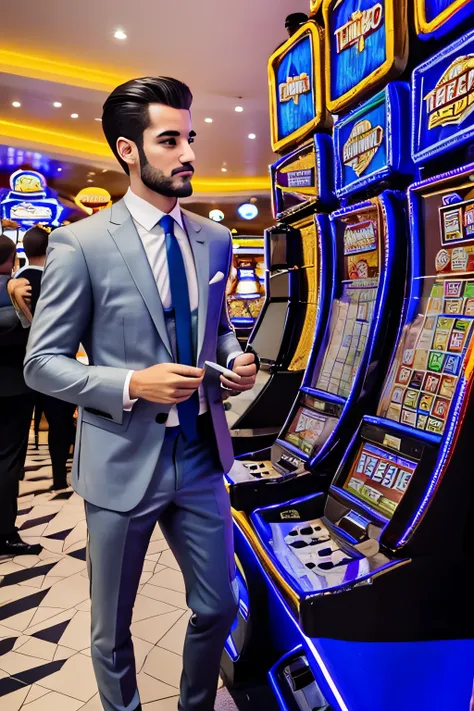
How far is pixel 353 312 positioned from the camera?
2193mm

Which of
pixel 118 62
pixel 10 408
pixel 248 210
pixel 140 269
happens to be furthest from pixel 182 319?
pixel 248 210

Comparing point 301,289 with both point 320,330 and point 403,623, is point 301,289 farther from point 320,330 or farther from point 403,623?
point 403,623

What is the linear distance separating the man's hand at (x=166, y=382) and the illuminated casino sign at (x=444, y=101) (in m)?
0.96

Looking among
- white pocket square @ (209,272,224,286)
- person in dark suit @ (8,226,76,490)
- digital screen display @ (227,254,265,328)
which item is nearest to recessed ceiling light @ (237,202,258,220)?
digital screen display @ (227,254,265,328)

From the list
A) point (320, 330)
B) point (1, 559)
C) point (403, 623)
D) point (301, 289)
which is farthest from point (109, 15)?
point (403, 623)

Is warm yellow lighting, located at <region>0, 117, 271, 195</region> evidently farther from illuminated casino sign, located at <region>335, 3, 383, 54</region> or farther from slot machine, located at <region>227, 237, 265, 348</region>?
illuminated casino sign, located at <region>335, 3, 383, 54</region>

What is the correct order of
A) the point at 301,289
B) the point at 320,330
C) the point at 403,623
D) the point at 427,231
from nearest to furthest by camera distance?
the point at 403,623
the point at 427,231
the point at 320,330
the point at 301,289

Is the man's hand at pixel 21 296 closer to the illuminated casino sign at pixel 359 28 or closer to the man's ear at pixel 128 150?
the man's ear at pixel 128 150

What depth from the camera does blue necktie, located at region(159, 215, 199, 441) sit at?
133 cm

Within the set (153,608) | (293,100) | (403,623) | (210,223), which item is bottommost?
(153,608)

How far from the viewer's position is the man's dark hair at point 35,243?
3.20 m

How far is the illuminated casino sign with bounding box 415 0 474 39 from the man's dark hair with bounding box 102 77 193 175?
0.79 m

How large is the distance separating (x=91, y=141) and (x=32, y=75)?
106 inches

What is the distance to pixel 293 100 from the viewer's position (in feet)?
8.54
